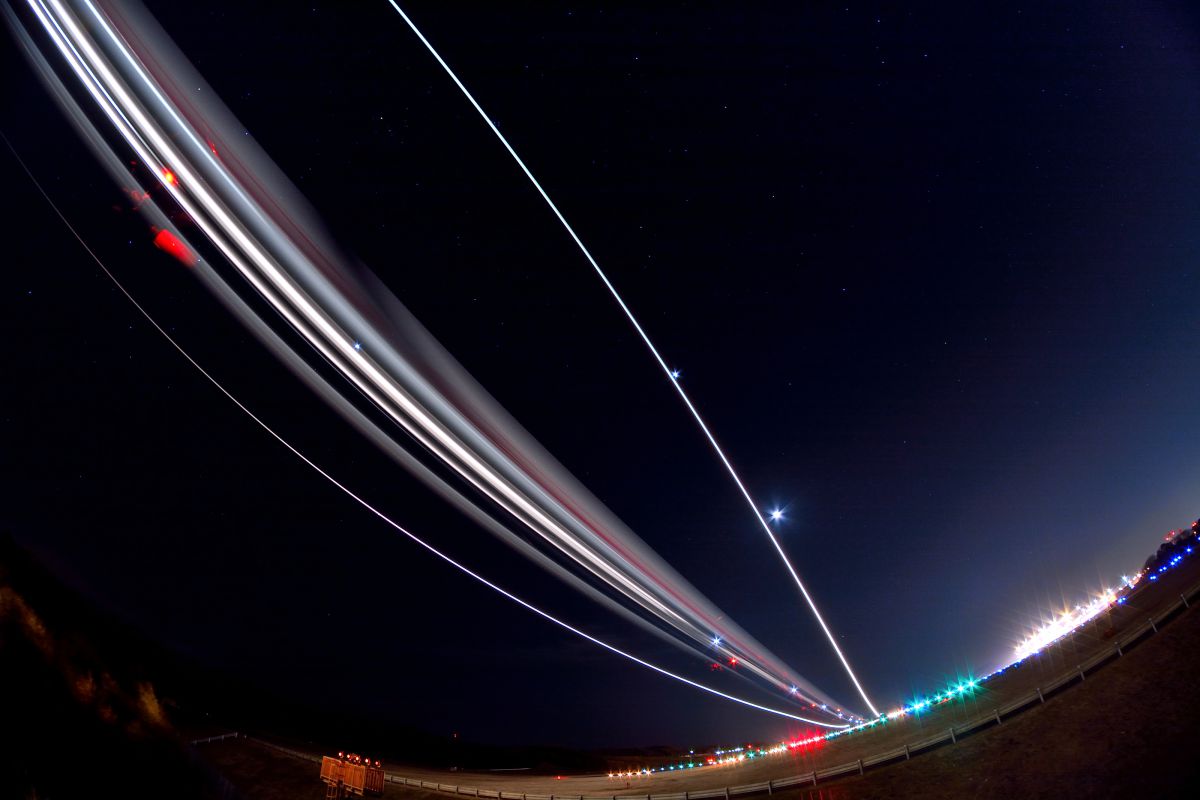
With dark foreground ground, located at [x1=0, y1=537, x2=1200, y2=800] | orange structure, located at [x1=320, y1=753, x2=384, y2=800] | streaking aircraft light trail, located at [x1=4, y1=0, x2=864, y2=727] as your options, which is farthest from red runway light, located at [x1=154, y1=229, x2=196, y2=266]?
orange structure, located at [x1=320, y1=753, x2=384, y2=800]

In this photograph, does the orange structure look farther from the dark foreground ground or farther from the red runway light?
the red runway light

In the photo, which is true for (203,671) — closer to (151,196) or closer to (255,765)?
(255,765)

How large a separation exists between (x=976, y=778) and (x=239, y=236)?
69.5 feet

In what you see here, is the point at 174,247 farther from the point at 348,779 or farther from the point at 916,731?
the point at 916,731

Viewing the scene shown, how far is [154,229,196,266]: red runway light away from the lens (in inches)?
448

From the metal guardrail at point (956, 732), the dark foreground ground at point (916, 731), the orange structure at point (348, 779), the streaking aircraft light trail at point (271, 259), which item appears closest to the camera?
the streaking aircraft light trail at point (271, 259)

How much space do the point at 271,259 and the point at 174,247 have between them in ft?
8.82

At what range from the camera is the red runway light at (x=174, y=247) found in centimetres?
1138

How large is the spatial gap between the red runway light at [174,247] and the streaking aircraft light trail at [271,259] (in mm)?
38

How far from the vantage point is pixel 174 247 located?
1153cm

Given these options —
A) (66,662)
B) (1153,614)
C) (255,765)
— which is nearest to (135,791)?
(66,662)

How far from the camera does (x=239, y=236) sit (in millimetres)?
10484

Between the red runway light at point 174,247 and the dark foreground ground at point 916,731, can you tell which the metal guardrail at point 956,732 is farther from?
the red runway light at point 174,247

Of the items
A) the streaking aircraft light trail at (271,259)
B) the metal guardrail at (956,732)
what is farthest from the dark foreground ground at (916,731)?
the streaking aircraft light trail at (271,259)
